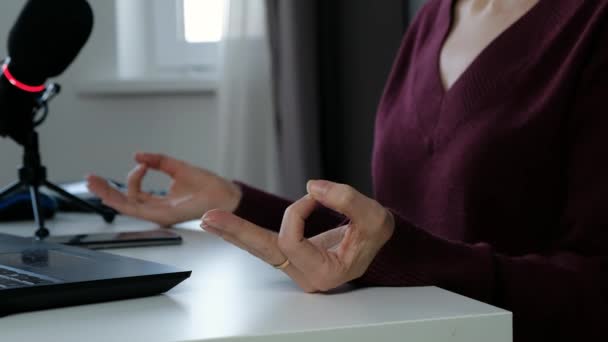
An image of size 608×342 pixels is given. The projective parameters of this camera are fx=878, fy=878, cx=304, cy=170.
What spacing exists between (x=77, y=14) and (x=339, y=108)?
126 centimetres

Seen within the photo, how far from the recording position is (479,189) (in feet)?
3.60

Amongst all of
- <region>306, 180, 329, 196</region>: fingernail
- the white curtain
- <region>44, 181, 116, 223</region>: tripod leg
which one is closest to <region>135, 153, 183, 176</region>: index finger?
<region>44, 181, 116, 223</region>: tripod leg

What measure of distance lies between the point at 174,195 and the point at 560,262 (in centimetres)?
48

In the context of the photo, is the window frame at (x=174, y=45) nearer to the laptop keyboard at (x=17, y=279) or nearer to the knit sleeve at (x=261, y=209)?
the knit sleeve at (x=261, y=209)

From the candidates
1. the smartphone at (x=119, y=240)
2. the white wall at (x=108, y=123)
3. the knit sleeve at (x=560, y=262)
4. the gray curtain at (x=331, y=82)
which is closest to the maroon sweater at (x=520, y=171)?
the knit sleeve at (x=560, y=262)

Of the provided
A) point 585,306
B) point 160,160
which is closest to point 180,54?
point 160,160

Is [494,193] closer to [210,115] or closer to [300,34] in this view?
[300,34]

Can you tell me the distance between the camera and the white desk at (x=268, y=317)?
500mm

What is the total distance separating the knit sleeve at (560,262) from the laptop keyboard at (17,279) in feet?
0.77

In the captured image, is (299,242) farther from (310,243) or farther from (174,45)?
(174,45)

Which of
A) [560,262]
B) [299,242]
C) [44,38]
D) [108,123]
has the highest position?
[44,38]

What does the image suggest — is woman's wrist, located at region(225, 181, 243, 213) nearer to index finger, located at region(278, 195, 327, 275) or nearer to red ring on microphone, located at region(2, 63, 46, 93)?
red ring on microphone, located at region(2, 63, 46, 93)

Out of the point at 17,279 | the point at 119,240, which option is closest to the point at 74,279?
the point at 17,279

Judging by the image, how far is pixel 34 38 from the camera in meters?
1.00
